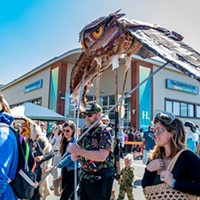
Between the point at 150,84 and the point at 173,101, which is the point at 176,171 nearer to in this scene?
the point at 150,84

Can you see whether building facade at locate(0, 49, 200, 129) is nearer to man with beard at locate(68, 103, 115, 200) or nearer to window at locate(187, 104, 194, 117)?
window at locate(187, 104, 194, 117)

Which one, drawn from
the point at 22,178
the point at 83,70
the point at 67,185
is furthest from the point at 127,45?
the point at 67,185

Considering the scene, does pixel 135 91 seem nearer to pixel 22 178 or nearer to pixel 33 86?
pixel 33 86

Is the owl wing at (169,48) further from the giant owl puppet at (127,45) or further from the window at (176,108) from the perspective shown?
the window at (176,108)

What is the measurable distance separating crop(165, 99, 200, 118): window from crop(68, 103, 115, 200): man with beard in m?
19.4

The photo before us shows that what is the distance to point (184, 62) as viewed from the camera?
189 centimetres

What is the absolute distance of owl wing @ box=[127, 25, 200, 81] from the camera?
1824 mm

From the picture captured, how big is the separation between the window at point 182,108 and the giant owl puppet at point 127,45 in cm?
1890

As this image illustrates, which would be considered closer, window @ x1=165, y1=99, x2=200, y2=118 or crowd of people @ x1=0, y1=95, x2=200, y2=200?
crowd of people @ x1=0, y1=95, x2=200, y2=200

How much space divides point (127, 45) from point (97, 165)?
150 cm

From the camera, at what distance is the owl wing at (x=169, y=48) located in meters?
1.82

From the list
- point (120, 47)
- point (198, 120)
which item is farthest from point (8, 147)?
point (198, 120)

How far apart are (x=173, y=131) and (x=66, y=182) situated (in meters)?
2.46

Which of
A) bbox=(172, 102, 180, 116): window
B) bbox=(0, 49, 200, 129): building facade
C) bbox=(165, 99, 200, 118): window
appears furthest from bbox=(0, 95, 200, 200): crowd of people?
bbox=(172, 102, 180, 116): window
